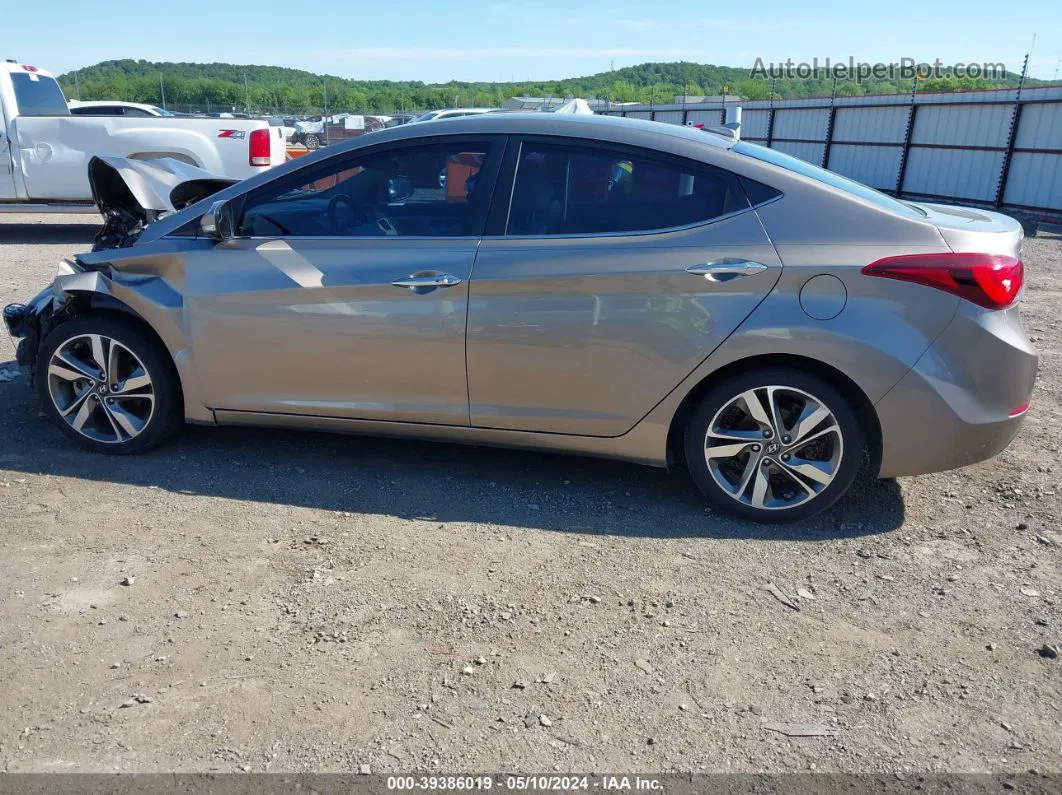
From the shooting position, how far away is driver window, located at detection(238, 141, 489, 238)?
4.11m

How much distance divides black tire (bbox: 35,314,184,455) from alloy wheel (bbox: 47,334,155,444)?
2 centimetres

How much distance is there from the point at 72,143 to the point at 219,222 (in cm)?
900

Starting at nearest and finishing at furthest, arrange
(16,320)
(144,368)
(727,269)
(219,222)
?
(727,269) < (219,222) < (144,368) < (16,320)

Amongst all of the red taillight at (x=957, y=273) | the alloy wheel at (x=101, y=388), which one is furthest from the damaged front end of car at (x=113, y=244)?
the red taillight at (x=957, y=273)

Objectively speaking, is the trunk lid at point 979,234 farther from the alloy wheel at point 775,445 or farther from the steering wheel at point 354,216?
the steering wheel at point 354,216

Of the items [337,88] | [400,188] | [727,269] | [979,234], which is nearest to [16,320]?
[400,188]

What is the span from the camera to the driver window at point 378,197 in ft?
13.5

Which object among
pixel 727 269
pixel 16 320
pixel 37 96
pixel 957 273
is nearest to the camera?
pixel 957 273

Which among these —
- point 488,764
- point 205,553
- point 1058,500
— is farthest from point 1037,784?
point 205,553

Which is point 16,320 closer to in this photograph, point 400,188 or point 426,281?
point 400,188

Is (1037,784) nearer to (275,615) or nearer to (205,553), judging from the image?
(275,615)

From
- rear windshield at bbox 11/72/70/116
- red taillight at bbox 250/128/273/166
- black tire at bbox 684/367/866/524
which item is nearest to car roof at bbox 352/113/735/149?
black tire at bbox 684/367/866/524

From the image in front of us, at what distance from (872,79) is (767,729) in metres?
33.8

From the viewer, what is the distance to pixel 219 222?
4.17 metres
